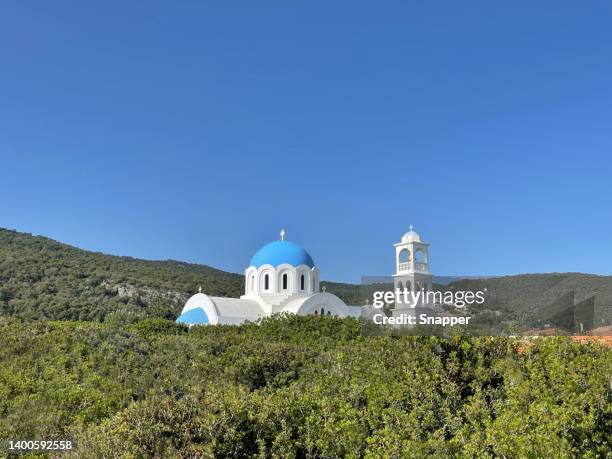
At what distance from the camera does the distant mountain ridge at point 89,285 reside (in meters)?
38.3

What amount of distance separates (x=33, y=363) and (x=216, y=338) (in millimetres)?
5416

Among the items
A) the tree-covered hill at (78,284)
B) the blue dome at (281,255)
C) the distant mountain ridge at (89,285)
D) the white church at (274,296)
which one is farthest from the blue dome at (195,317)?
the tree-covered hill at (78,284)

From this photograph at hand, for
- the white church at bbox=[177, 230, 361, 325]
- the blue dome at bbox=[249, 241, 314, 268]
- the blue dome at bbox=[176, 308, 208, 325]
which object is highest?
the blue dome at bbox=[249, 241, 314, 268]

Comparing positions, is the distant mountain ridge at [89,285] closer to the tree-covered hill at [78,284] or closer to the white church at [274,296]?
the tree-covered hill at [78,284]

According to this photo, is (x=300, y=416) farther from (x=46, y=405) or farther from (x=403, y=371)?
(x=46, y=405)

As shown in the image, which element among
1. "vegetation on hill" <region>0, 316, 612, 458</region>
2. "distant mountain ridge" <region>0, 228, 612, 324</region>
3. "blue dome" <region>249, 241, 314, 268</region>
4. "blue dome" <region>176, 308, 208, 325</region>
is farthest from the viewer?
"distant mountain ridge" <region>0, 228, 612, 324</region>

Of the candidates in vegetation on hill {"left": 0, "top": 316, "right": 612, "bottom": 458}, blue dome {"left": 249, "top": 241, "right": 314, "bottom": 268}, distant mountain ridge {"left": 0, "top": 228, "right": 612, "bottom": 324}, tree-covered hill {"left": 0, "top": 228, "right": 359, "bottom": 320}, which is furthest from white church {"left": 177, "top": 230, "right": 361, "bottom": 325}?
vegetation on hill {"left": 0, "top": 316, "right": 612, "bottom": 458}

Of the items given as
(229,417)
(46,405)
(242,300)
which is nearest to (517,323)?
(229,417)

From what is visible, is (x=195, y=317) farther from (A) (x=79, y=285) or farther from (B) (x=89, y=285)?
(B) (x=89, y=285)

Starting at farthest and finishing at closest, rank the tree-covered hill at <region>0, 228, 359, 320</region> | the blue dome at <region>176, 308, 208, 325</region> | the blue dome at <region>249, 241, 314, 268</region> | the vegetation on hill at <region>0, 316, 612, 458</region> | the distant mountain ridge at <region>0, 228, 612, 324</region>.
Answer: the tree-covered hill at <region>0, 228, 359, 320</region>, the distant mountain ridge at <region>0, 228, 612, 324</region>, the blue dome at <region>249, 241, 314, 268</region>, the blue dome at <region>176, 308, 208, 325</region>, the vegetation on hill at <region>0, 316, 612, 458</region>

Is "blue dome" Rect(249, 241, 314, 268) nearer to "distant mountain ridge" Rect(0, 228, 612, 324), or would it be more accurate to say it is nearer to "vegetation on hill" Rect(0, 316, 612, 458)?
"distant mountain ridge" Rect(0, 228, 612, 324)

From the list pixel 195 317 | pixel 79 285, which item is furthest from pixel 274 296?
pixel 79 285

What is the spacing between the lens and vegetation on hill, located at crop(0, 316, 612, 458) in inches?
189

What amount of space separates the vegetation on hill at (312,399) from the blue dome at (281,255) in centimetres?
1832
